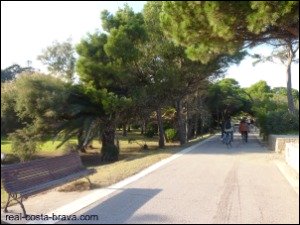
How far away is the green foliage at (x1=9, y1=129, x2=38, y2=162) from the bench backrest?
10561 mm

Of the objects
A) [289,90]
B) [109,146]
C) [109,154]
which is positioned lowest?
[109,154]

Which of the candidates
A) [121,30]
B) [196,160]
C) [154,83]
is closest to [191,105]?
[154,83]

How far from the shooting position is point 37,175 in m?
8.30

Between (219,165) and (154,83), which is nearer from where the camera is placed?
(219,165)

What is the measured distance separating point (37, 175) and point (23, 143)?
12.9m

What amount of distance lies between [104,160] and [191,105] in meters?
10.8

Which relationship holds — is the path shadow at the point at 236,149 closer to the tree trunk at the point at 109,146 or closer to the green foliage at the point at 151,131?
the tree trunk at the point at 109,146

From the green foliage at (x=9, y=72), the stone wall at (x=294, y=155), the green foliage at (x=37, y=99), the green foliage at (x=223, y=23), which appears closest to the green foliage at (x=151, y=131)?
the green foliage at (x=9, y=72)

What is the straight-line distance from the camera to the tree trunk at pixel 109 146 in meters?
21.9

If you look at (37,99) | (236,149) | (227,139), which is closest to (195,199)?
(236,149)

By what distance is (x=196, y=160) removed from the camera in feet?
47.8

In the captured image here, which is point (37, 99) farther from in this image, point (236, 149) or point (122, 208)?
point (122, 208)

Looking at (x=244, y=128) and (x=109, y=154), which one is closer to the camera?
(x=244, y=128)

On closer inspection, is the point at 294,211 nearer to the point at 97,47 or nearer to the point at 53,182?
the point at 53,182
